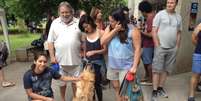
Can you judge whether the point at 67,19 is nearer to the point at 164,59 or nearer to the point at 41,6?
the point at 164,59

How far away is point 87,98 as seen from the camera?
4.89 meters

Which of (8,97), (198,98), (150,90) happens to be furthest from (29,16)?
(198,98)

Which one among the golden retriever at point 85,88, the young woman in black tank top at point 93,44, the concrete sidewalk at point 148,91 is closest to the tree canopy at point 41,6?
the concrete sidewalk at point 148,91

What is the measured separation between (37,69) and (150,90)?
2.52 m

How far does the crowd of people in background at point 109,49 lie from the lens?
4641 mm

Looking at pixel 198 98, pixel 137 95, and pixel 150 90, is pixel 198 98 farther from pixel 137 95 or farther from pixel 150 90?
pixel 137 95

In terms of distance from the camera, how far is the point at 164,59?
5879 mm

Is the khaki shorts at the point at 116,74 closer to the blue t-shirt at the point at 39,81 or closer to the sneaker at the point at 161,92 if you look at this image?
the blue t-shirt at the point at 39,81

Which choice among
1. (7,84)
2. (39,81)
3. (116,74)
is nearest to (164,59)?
(116,74)

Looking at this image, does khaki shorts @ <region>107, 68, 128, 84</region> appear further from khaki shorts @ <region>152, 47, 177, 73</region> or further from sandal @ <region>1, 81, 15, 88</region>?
sandal @ <region>1, 81, 15, 88</region>

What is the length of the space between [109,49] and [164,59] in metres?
1.39

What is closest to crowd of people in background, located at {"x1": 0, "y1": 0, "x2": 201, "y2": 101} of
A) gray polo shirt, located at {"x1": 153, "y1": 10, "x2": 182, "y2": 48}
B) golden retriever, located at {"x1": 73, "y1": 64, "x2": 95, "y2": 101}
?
gray polo shirt, located at {"x1": 153, "y1": 10, "x2": 182, "y2": 48}

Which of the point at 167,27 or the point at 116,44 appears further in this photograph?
the point at 167,27

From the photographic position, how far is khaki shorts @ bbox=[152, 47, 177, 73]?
578 centimetres
